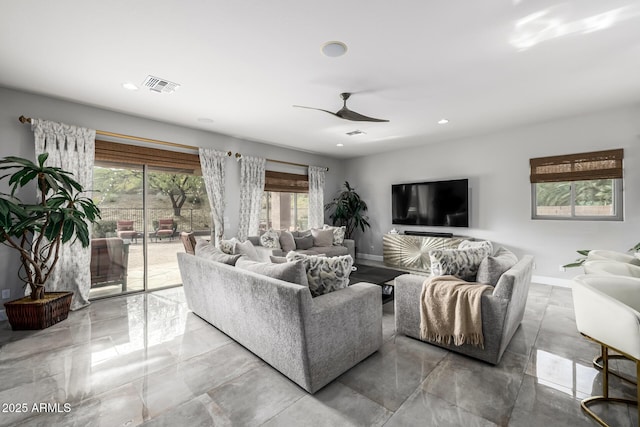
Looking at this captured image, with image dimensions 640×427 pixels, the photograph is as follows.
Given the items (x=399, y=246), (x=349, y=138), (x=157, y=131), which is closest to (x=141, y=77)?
(x=157, y=131)

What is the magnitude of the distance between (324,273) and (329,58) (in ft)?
6.52

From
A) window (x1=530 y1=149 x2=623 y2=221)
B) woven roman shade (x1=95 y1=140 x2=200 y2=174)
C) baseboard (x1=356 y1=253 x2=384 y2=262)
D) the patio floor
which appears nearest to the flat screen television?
baseboard (x1=356 y1=253 x2=384 y2=262)

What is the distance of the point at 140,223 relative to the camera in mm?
4465

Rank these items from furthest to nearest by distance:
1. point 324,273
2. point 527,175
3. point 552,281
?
1. point 527,175
2. point 552,281
3. point 324,273

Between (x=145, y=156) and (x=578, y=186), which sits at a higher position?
(x=145, y=156)

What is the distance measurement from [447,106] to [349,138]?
6.82ft

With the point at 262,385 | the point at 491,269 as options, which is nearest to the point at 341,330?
the point at 262,385

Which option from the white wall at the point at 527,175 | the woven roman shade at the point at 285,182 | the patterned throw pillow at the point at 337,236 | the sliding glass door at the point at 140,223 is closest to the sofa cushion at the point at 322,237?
the patterned throw pillow at the point at 337,236

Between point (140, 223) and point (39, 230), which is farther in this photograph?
point (140, 223)

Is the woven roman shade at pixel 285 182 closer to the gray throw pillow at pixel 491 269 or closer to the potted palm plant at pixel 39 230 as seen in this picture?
the potted palm plant at pixel 39 230

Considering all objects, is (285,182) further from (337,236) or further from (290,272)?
(290,272)

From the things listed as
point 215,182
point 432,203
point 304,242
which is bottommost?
point 304,242

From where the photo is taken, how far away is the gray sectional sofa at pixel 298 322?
6.29 ft

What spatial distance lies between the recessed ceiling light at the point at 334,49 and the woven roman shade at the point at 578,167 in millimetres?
4152
